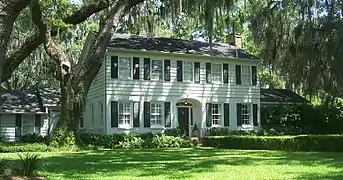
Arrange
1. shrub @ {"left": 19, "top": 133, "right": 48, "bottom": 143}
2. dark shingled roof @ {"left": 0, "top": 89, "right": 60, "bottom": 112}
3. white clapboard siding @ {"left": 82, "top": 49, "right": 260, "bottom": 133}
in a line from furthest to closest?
dark shingled roof @ {"left": 0, "top": 89, "right": 60, "bottom": 112} → shrub @ {"left": 19, "top": 133, "right": 48, "bottom": 143} → white clapboard siding @ {"left": 82, "top": 49, "right": 260, "bottom": 133}

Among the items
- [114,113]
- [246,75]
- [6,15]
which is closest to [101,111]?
[114,113]

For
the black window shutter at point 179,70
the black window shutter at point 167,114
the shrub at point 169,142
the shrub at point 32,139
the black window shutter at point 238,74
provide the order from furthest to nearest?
1. the black window shutter at point 238,74
2. the black window shutter at point 179,70
3. the black window shutter at point 167,114
4. the shrub at point 32,139
5. the shrub at point 169,142

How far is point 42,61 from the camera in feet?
116

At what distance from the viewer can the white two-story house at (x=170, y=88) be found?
2625cm

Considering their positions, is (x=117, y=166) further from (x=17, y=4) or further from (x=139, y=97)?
(x=139, y=97)

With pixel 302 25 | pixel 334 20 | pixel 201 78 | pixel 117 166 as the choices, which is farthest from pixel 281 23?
pixel 117 166

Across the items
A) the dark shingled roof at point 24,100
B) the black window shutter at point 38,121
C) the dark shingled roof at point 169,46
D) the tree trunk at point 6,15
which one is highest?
the dark shingled roof at point 169,46

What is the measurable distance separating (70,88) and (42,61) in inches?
634

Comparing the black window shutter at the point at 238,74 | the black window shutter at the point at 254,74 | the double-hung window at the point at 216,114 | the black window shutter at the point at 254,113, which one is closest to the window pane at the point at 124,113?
the double-hung window at the point at 216,114

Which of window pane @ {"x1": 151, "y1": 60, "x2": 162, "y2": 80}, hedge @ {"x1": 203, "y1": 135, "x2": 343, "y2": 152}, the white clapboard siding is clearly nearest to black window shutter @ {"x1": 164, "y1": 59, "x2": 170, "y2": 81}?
the white clapboard siding

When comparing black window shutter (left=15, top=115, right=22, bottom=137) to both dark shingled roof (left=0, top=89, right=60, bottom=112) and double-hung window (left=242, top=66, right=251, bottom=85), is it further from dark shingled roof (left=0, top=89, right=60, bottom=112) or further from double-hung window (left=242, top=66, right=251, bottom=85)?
double-hung window (left=242, top=66, right=251, bottom=85)

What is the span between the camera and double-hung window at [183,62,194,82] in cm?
2825

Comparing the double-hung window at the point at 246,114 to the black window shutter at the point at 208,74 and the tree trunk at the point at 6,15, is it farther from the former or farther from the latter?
the tree trunk at the point at 6,15

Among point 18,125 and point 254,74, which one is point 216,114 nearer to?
point 254,74
